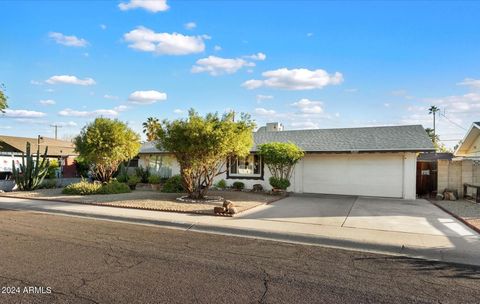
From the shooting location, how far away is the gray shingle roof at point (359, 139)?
16.4 meters

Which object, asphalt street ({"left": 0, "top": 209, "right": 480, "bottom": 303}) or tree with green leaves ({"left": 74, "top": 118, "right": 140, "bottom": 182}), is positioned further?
tree with green leaves ({"left": 74, "top": 118, "right": 140, "bottom": 182})

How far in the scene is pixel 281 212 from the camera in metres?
11.7

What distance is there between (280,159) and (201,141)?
16.0ft

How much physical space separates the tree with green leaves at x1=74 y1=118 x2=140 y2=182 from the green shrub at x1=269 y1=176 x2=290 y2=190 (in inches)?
316

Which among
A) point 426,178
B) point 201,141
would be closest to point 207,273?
point 201,141

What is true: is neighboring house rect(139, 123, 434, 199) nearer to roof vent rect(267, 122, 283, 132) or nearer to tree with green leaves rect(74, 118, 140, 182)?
tree with green leaves rect(74, 118, 140, 182)

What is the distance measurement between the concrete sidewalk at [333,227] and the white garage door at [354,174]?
3921 mm

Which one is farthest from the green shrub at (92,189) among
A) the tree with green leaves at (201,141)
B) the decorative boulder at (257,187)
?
the decorative boulder at (257,187)

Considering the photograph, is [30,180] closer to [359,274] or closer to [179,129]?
[179,129]

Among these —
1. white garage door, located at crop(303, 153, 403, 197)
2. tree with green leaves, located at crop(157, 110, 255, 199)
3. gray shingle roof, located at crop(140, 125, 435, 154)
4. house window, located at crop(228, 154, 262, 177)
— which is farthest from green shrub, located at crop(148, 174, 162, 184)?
white garage door, located at crop(303, 153, 403, 197)

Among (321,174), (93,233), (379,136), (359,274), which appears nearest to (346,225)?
(359,274)

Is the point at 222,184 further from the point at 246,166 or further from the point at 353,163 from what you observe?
the point at 353,163

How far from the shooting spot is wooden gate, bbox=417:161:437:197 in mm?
17156

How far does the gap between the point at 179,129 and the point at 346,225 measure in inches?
302
